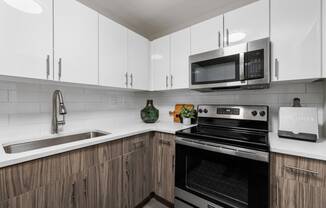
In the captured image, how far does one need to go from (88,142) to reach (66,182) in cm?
30

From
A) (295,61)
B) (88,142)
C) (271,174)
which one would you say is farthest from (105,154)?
(295,61)

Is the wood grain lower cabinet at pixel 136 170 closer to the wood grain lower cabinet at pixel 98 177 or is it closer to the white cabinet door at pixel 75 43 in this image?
the wood grain lower cabinet at pixel 98 177

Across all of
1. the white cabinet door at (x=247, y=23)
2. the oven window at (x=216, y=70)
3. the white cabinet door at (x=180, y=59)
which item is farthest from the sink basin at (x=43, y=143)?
the white cabinet door at (x=247, y=23)

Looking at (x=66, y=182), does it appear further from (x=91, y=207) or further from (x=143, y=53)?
(x=143, y=53)

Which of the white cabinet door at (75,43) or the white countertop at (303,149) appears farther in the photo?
the white cabinet door at (75,43)

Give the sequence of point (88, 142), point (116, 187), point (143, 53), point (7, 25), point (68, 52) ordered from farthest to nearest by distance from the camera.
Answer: point (143, 53) < point (116, 187) < point (68, 52) < point (88, 142) < point (7, 25)

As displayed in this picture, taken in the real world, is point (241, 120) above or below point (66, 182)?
above

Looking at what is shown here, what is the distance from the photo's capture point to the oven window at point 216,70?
1419mm

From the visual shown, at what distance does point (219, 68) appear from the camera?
60.1 inches

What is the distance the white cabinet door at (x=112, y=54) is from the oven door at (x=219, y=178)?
3.25ft

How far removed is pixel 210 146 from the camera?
1254 millimetres

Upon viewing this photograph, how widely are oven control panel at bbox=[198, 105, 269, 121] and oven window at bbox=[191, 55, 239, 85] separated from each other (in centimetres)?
39

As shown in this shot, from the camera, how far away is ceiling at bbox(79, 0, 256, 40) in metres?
1.70

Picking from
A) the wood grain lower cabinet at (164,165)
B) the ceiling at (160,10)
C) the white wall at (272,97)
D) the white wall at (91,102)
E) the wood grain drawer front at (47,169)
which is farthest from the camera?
the ceiling at (160,10)
